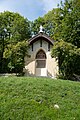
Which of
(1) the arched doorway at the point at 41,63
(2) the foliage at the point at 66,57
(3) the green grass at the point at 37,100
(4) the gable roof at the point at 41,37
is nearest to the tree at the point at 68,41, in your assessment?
(2) the foliage at the point at 66,57

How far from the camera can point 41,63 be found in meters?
25.2

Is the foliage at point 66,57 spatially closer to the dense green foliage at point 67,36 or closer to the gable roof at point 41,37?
the dense green foliage at point 67,36

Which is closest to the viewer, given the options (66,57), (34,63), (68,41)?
(66,57)

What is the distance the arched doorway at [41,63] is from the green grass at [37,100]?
9902 mm

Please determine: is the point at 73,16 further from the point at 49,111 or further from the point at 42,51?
the point at 49,111

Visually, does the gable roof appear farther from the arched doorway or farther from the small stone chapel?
the arched doorway

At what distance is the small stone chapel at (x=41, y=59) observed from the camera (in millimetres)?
24734

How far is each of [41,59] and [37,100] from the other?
13.4 meters

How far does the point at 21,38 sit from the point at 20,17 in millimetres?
3723

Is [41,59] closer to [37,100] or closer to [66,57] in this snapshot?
[66,57]

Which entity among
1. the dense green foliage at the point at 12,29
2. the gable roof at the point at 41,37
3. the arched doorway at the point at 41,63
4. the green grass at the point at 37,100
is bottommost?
the green grass at the point at 37,100

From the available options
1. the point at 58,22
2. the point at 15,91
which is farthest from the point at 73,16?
the point at 15,91

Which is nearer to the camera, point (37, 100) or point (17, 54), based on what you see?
point (37, 100)

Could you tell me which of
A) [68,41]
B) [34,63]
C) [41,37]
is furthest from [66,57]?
[68,41]
